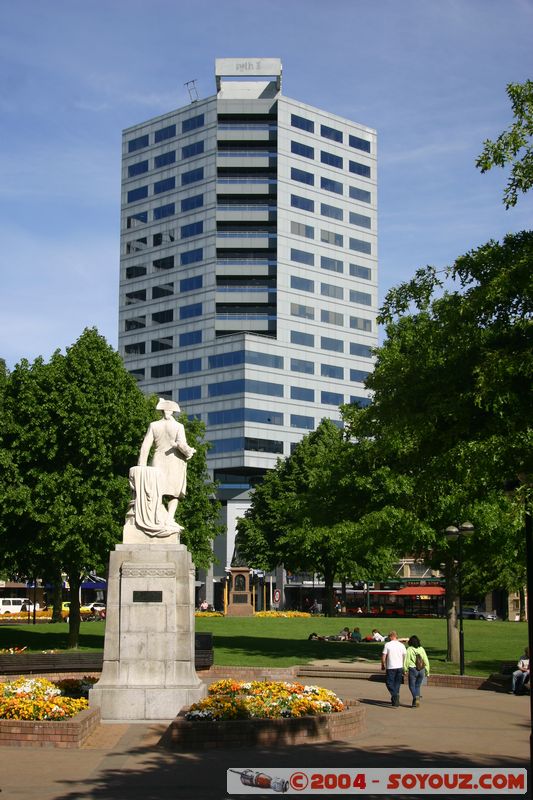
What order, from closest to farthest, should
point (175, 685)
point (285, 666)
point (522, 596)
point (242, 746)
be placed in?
point (242, 746), point (175, 685), point (285, 666), point (522, 596)

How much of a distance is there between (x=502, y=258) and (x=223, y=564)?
255 feet

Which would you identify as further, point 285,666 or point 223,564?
point 223,564

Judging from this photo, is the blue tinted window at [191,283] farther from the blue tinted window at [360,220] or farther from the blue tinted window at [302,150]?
the blue tinted window at [360,220]

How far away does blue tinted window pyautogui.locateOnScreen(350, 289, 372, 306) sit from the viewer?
10750 cm

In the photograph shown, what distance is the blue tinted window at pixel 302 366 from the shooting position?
101012 millimetres

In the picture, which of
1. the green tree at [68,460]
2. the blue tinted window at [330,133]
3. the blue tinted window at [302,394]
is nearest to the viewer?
the green tree at [68,460]

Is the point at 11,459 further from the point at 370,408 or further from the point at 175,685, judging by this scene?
the point at 175,685

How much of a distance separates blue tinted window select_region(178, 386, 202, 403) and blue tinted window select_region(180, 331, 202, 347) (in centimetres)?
488

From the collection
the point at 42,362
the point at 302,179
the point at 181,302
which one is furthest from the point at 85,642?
the point at 302,179

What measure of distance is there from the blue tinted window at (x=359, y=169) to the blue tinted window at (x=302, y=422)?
3019 centimetres

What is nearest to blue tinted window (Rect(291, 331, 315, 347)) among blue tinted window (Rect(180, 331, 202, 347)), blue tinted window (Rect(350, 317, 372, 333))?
blue tinted window (Rect(350, 317, 372, 333))

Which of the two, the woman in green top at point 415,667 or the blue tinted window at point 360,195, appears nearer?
the woman in green top at point 415,667

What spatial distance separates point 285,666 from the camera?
28.5 m

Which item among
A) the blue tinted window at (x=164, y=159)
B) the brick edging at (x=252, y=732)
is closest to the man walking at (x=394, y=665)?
the brick edging at (x=252, y=732)
